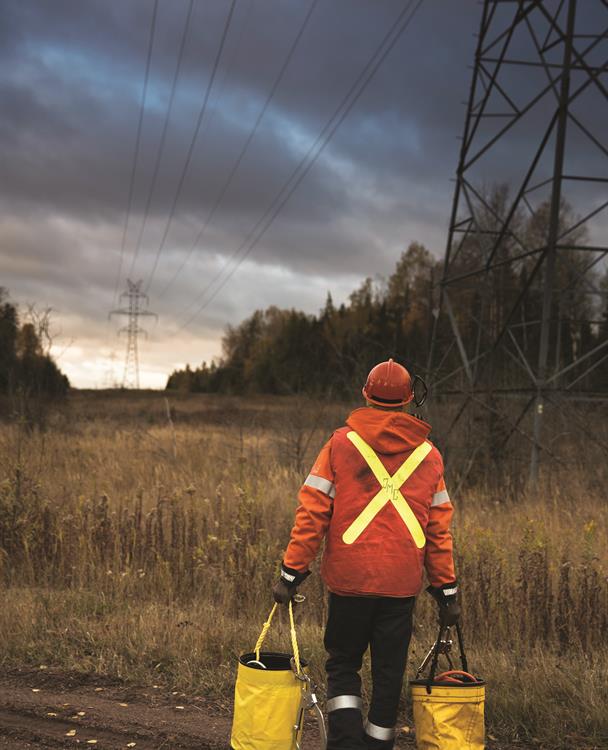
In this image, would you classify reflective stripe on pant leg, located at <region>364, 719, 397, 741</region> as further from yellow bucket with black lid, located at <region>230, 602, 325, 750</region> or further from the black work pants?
yellow bucket with black lid, located at <region>230, 602, 325, 750</region>

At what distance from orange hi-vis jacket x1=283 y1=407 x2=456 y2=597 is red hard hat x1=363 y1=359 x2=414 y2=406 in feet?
0.37

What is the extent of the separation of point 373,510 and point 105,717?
98.1 inches

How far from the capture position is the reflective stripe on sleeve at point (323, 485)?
12.4ft

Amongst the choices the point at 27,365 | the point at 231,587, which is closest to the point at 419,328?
the point at 27,365

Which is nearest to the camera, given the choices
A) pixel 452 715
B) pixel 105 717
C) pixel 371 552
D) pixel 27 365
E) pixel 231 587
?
pixel 452 715

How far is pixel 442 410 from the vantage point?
47.6 feet

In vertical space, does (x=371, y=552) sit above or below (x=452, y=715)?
above

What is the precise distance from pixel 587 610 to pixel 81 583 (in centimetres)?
478

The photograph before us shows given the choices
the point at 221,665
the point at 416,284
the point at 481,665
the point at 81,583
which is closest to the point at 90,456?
the point at 81,583

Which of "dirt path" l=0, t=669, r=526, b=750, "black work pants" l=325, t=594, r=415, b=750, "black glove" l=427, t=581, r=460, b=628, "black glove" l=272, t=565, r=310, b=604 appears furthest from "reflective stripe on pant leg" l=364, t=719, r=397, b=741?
"dirt path" l=0, t=669, r=526, b=750

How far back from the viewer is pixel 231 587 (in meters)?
7.35

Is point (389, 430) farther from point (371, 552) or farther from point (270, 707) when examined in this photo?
point (270, 707)

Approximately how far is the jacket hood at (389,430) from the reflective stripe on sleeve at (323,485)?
0.28m

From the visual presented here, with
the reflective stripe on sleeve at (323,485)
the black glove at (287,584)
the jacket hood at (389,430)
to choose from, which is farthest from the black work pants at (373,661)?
the jacket hood at (389,430)
